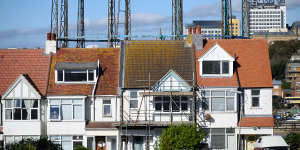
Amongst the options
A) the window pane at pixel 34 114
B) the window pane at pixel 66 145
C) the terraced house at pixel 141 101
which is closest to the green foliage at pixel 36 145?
the window pane at pixel 66 145

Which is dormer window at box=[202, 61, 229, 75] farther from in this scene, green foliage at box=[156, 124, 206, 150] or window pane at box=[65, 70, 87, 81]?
window pane at box=[65, 70, 87, 81]

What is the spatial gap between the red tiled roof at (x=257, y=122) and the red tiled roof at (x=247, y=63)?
236 cm

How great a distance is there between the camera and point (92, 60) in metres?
41.8

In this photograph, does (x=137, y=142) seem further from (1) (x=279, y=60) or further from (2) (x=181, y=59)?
(1) (x=279, y=60)

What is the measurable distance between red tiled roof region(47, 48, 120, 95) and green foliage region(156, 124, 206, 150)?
6.77 metres

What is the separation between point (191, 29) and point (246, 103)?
8.04 m

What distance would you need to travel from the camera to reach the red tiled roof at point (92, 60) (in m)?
39.3

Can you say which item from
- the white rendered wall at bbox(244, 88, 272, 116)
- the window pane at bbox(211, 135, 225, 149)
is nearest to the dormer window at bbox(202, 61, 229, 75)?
the white rendered wall at bbox(244, 88, 272, 116)

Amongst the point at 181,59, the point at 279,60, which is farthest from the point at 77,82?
the point at 279,60

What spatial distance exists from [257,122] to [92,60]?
13268mm

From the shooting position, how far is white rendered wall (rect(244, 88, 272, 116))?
3897 centimetres

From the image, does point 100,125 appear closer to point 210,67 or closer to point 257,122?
point 210,67

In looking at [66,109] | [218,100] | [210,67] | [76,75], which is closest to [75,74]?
[76,75]

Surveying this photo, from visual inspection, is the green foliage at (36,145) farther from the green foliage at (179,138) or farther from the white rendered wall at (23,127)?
the green foliage at (179,138)
